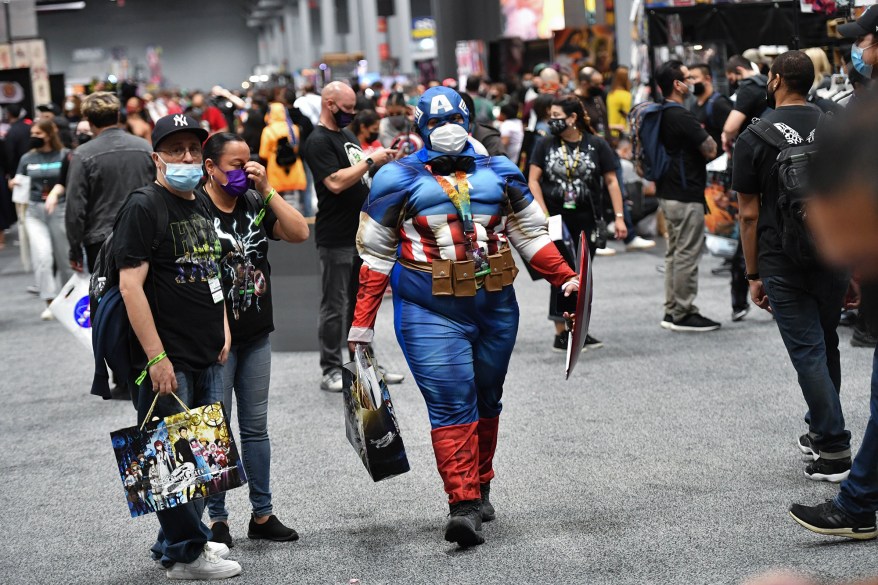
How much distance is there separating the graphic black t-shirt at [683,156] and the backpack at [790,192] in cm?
340

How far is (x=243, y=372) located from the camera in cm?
488

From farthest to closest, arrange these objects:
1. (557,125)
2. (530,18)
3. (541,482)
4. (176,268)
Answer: (530,18), (557,125), (541,482), (176,268)

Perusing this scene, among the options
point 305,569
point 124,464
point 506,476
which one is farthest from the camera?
point 506,476

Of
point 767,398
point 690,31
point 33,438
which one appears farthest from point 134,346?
point 690,31

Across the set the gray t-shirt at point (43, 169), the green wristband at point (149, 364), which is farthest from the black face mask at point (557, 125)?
the gray t-shirt at point (43, 169)

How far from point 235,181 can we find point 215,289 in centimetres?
46

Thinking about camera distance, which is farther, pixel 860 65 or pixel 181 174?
pixel 860 65

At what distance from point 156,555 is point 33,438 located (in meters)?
2.62

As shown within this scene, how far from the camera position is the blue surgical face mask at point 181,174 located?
4.36 m

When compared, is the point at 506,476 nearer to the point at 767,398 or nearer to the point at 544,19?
the point at 767,398

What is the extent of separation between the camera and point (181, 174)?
4.36 metres

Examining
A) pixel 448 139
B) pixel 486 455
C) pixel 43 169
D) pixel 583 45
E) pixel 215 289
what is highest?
pixel 583 45

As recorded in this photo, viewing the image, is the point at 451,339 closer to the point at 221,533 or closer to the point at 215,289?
the point at 215,289

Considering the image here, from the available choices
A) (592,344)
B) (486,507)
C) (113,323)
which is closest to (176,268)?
(113,323)
